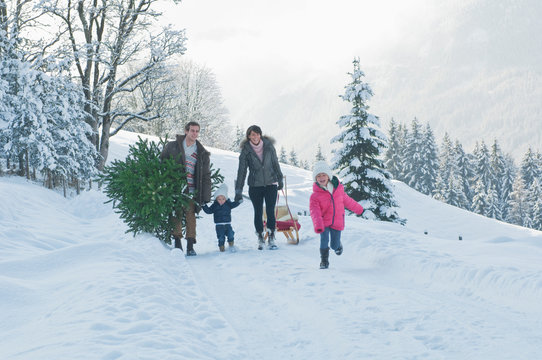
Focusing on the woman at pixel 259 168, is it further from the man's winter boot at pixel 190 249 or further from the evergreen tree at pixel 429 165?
the evergreen tree at pixel 429 165

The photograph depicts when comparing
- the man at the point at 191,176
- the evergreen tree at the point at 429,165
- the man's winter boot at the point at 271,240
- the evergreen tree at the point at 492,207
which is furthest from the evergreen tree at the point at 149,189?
the evergreen tree at the point at 429,165

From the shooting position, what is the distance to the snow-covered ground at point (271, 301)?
3205mm

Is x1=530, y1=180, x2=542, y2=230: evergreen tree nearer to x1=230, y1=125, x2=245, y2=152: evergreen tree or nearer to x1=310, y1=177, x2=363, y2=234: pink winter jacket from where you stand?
x1=230, y1=125, x2=245, y2=152: evergreen tree

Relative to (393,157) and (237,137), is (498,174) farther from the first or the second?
(237,137)

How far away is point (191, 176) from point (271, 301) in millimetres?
3491

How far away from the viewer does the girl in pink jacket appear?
614 cm

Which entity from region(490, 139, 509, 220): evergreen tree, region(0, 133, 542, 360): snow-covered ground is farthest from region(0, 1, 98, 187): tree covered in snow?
region(490, 139, 509, 220): evergreen tree

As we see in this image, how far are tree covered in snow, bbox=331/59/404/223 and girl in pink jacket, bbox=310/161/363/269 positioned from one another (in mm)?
13020

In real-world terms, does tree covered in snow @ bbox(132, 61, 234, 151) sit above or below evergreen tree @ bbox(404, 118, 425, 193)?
above

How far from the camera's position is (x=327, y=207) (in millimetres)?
6262

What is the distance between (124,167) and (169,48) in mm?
11391

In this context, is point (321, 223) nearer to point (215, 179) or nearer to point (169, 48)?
point (215, 179)

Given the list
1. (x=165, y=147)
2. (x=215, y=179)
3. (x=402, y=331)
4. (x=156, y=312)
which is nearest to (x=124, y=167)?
(x=165, y=147)

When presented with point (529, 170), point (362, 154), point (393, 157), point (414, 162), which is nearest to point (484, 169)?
point (529, 170)
